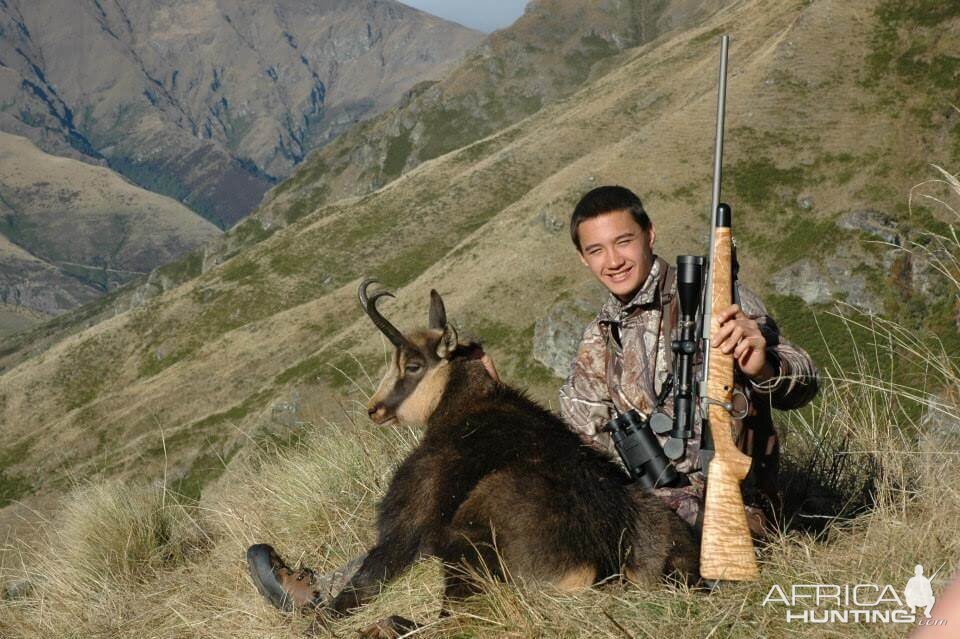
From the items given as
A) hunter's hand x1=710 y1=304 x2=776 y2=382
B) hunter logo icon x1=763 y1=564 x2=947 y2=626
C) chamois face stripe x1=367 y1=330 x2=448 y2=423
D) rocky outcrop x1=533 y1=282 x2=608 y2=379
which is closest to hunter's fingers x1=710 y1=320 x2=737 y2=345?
hunter's hand x1=710 y1=304 x2=776 y2=382

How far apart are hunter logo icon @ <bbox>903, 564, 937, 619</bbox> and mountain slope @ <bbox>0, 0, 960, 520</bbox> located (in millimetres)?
21355

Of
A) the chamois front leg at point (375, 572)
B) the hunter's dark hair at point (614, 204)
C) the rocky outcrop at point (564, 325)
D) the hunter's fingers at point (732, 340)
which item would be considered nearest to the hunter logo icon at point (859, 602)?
the hunter's fingers at point (732, 340)

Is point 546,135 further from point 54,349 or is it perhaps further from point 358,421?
point 358,421

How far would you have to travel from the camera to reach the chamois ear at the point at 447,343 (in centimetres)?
566

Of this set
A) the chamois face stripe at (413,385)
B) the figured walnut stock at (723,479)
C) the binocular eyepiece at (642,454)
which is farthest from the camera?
the chamois face stripe at (413,385)

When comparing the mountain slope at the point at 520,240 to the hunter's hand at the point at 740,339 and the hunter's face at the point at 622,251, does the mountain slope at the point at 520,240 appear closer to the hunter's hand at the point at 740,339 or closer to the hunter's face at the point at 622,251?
the hunter's face at the point at 622,251

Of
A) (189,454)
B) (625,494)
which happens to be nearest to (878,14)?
(189,454)

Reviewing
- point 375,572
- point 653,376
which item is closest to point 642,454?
point 653,376

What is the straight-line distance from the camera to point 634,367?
601 cm

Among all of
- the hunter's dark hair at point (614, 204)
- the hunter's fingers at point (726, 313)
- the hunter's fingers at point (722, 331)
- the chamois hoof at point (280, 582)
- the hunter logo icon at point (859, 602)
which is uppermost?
the hunter's dark hair at point (614, 204)

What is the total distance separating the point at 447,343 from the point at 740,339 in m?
2.09

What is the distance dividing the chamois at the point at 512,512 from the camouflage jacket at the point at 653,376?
2.54ft

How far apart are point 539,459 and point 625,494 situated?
55 cm

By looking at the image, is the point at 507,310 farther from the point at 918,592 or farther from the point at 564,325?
the point at 918,592
